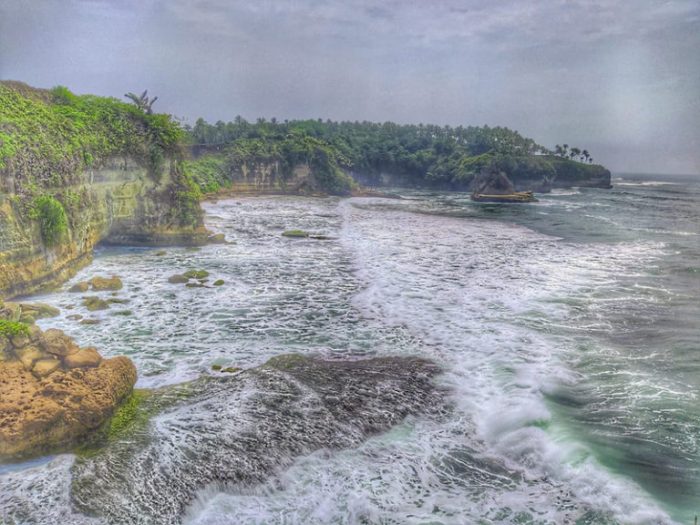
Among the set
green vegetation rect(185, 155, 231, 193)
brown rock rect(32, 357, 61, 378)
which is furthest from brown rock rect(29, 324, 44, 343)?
green vegetation rect(185, 155, 231, 193)

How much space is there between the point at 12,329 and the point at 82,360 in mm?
1821

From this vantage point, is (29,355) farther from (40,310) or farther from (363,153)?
(363,153)

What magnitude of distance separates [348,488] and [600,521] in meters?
3.95

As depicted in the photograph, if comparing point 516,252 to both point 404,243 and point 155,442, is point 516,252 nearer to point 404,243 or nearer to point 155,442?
point 404,243

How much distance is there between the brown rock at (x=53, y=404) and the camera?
826cm

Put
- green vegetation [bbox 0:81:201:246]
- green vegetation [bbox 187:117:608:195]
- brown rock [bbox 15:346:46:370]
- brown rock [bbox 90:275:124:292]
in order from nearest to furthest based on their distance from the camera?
1. brown rock [bbox 15:346:46:370]
2. green vegetation [bbox 0:81:201:246]
3. brown rock [bbox 90:275:124:292]
4. green vegetation [bbox 187:117:608:195]

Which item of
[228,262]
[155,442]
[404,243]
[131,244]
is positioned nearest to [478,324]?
[155,442]

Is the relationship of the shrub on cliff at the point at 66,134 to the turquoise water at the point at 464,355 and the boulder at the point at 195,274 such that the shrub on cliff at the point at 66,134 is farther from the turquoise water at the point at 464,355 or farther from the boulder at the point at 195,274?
the boulder at the point at 195,274

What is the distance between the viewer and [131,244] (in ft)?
94.1

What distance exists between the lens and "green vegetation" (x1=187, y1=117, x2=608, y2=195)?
84.9 metres

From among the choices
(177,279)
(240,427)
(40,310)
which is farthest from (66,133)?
(240,427)

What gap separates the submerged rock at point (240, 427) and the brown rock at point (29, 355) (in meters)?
2.61

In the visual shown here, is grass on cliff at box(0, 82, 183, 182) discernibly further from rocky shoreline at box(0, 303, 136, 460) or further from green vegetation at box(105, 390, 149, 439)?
green vegetation at box(105, 390, 149, 439)

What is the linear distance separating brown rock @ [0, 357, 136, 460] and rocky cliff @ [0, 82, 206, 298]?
9.24 metres
